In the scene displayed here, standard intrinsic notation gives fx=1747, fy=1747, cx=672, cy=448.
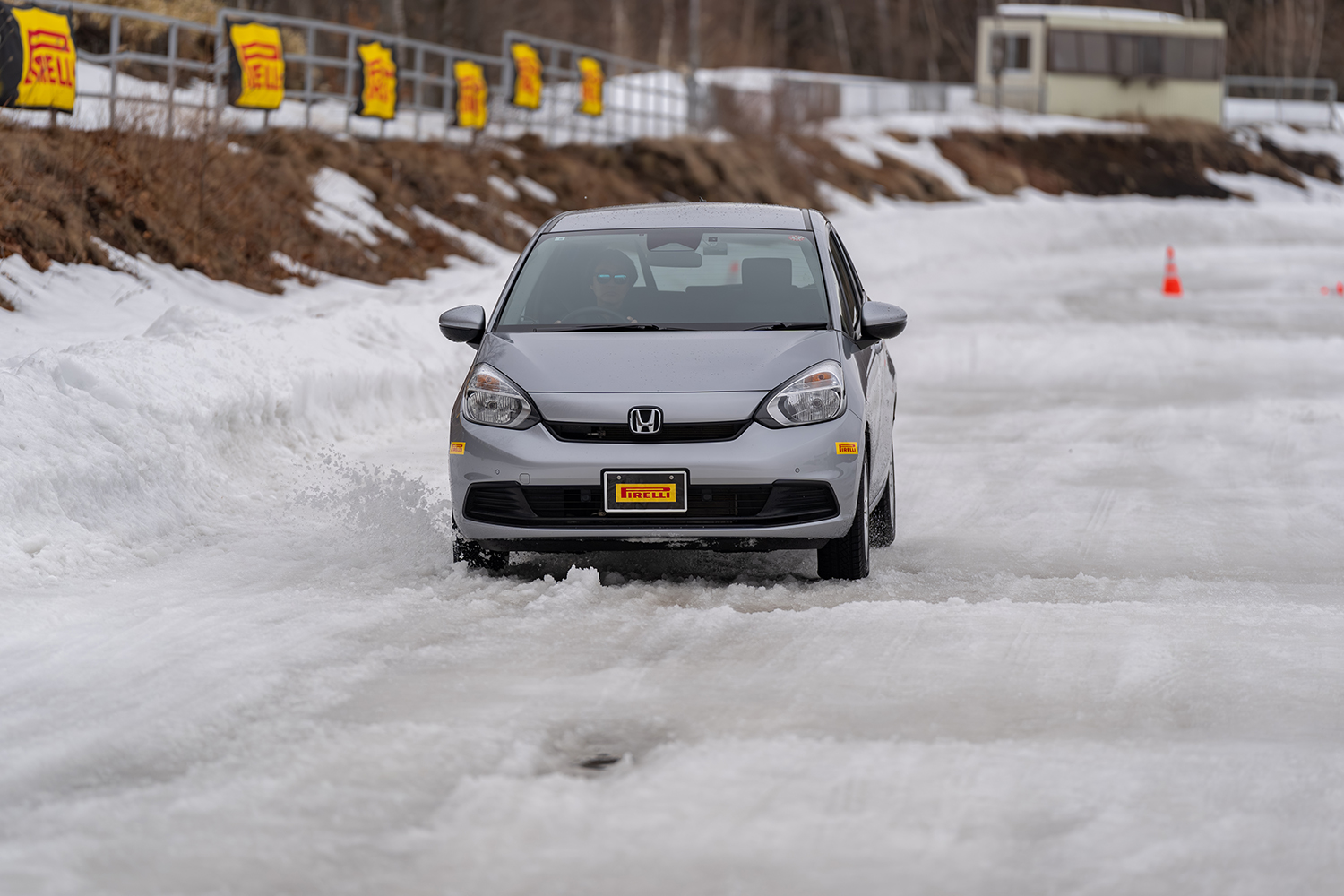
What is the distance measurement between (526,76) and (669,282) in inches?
927

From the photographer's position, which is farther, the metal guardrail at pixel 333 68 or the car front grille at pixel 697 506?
the metal guardrail at pixel 333 68

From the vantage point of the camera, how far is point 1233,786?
4684 millimetres

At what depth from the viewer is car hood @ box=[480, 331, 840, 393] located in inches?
282

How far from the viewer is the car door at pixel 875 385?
7.76 m

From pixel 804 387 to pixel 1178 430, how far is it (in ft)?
20.7

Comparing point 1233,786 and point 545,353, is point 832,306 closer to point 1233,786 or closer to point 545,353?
point 545,353

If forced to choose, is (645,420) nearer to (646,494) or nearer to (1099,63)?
(646,494)

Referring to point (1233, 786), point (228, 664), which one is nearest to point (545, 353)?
point (228, 664)

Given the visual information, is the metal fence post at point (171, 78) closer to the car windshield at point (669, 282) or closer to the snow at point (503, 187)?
the snow at point (503, 187)

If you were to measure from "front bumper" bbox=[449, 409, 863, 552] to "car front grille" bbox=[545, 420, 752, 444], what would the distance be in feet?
0.08

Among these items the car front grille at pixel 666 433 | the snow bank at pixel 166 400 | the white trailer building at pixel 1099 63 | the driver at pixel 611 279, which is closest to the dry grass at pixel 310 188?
the snow bank at pixel 166 400

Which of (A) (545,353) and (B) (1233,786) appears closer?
(B) (1233,786)

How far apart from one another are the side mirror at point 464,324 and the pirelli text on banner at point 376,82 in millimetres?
17872

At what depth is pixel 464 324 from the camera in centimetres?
782
